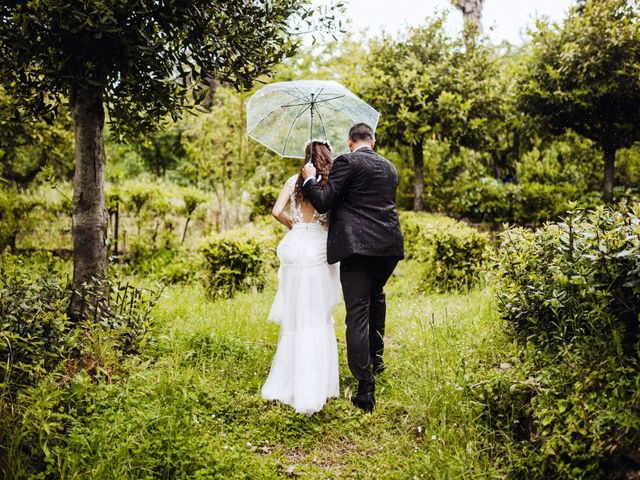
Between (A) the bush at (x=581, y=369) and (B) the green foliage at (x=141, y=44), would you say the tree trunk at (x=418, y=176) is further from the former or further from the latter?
(A) the bush at (x=581, y=369)

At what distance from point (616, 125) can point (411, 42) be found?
4605 mm

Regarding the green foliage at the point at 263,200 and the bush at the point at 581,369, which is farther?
the green foliage at the point at 263,200

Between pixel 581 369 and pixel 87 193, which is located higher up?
pixel 87 193

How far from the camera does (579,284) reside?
3.25m

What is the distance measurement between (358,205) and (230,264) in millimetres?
3851

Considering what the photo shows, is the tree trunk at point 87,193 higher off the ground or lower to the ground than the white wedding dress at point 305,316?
higher

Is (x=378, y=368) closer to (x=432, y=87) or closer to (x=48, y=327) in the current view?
(x=48, y=327)

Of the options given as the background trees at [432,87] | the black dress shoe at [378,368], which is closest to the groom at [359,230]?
the black dress shoe at [378,368]

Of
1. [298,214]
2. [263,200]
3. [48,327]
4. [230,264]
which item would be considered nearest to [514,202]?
[263,200]

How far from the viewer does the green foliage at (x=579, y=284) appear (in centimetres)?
309

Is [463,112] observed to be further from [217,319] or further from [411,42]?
[217,319]

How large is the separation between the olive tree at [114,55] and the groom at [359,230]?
1.24 meters

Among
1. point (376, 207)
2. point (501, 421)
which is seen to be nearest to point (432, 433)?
point (501, 421)

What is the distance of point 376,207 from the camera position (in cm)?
424
